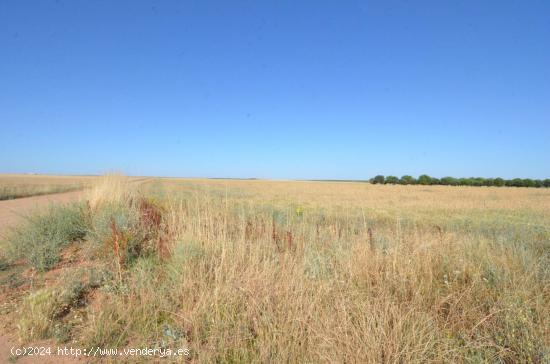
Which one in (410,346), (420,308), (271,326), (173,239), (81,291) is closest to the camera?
(410,346)

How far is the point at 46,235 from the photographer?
607 centimetres

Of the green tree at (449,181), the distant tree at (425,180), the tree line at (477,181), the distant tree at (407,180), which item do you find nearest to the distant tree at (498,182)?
the tree line at (477,181)

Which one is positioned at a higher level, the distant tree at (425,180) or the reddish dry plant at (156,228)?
the distant tree at (425,180)

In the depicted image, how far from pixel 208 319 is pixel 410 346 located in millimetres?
1900

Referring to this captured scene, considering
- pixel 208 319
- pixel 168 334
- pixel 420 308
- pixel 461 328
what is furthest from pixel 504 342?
pixel 168 334

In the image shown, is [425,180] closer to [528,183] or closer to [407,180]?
[407,180]

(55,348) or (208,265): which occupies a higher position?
(208,265)

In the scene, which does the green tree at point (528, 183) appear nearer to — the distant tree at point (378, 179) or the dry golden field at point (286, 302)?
the distant tree at point (378, 179)

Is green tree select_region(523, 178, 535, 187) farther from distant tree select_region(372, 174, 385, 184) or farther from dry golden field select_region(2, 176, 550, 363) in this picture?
dry golden field select_region(2, 176, 550, 363)

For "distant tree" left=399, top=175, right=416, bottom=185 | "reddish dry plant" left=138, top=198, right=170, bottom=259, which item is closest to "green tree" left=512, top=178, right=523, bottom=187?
"distant tree" left=399, top=175, right=416, bottom=185

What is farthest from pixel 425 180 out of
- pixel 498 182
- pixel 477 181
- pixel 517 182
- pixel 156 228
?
pixel 156 228

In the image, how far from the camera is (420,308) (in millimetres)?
3209

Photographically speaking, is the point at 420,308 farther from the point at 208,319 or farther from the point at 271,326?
the point at 208,319

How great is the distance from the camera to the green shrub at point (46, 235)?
507 cm
